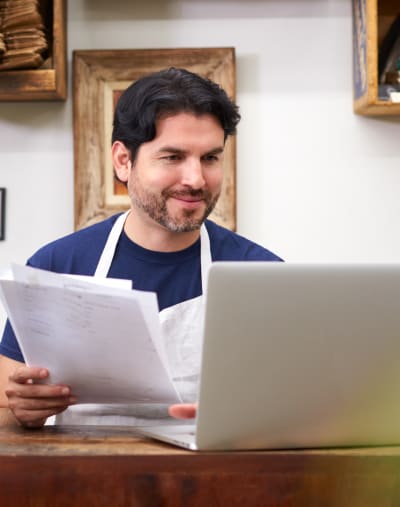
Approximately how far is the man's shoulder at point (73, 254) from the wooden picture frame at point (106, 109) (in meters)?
0.67

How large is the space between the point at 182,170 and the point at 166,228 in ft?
0.48

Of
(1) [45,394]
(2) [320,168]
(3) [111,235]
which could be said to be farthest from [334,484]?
(2) [320,168]

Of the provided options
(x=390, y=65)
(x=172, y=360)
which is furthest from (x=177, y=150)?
(x=390, y=65)

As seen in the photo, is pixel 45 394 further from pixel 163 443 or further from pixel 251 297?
pixel 251 297

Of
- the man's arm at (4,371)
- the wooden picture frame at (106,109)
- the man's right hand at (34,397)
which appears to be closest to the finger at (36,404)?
the man's right hand at (34,397)

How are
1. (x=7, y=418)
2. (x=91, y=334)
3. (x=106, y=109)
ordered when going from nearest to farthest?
(x=91, y=334) < (x=7, y=418) < (x=106, y=109)

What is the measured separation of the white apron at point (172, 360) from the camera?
164 centimetres

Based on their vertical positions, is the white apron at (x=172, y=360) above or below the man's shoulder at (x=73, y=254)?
below

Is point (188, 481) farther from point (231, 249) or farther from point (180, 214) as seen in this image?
point (231, 249)

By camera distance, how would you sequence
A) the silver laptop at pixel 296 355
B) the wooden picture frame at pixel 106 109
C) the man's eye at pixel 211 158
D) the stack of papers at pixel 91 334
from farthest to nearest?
the wooden picture frame at pixel 106 109, the man's eye at pixel 211 158, the stack of papers at pixel 91 334, the silver laptop at pixel 296 355

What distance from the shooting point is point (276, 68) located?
2.59 m

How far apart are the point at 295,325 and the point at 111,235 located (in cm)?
95

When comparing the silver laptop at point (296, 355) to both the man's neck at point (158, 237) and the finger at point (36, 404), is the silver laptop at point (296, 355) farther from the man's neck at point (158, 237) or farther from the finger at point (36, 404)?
the man's neck at point (158, 237)

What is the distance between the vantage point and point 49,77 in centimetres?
242
